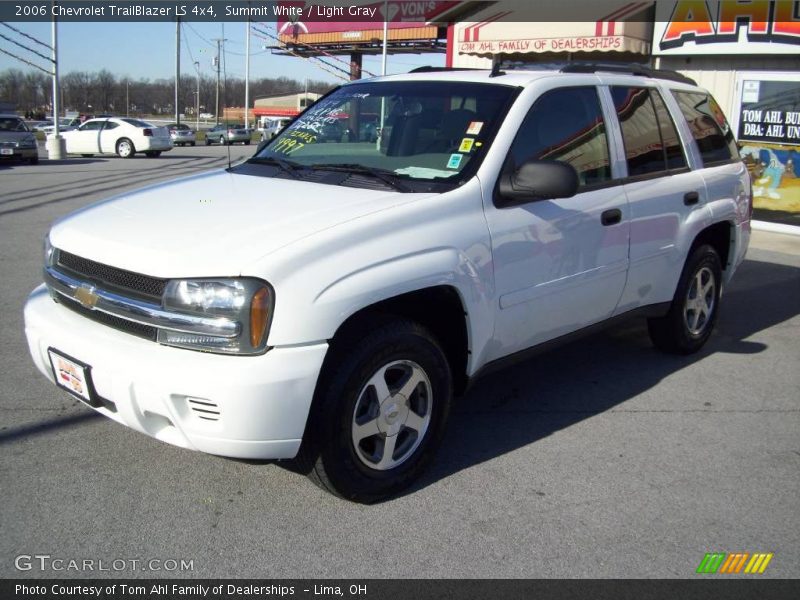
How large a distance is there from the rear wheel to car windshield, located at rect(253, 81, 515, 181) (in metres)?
25.7

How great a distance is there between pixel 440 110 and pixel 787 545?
2630mm

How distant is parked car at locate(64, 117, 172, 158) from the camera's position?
1112 inches

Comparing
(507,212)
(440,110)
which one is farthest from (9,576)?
(440,110)

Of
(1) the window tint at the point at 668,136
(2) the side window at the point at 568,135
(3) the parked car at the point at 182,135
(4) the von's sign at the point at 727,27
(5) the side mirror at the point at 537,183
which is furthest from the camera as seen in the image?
(3) the parked car at the point at 182,135

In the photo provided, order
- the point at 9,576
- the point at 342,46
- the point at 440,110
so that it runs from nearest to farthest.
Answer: the point at 9,576 → the point at 440,110 → the point at 342,46

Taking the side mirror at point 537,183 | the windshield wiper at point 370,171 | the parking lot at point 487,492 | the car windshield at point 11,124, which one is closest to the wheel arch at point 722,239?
the parking lot at point 487,492

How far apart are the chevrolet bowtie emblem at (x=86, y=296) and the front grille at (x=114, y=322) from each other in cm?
4

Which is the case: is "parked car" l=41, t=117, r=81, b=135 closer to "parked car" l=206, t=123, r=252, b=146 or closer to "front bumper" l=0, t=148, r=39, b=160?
"parked car" l=206, t=123, r=252, b=146

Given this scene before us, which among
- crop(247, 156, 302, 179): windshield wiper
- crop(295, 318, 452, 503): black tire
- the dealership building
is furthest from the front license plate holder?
the dealership building

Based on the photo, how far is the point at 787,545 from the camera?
320 cm

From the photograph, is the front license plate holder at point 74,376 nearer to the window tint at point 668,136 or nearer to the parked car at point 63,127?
the window tint at point 668,136

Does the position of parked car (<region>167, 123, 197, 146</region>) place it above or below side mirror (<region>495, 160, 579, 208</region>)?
above

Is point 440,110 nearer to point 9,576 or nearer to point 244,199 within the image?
point 244,199

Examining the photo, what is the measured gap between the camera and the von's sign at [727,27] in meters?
10.9
